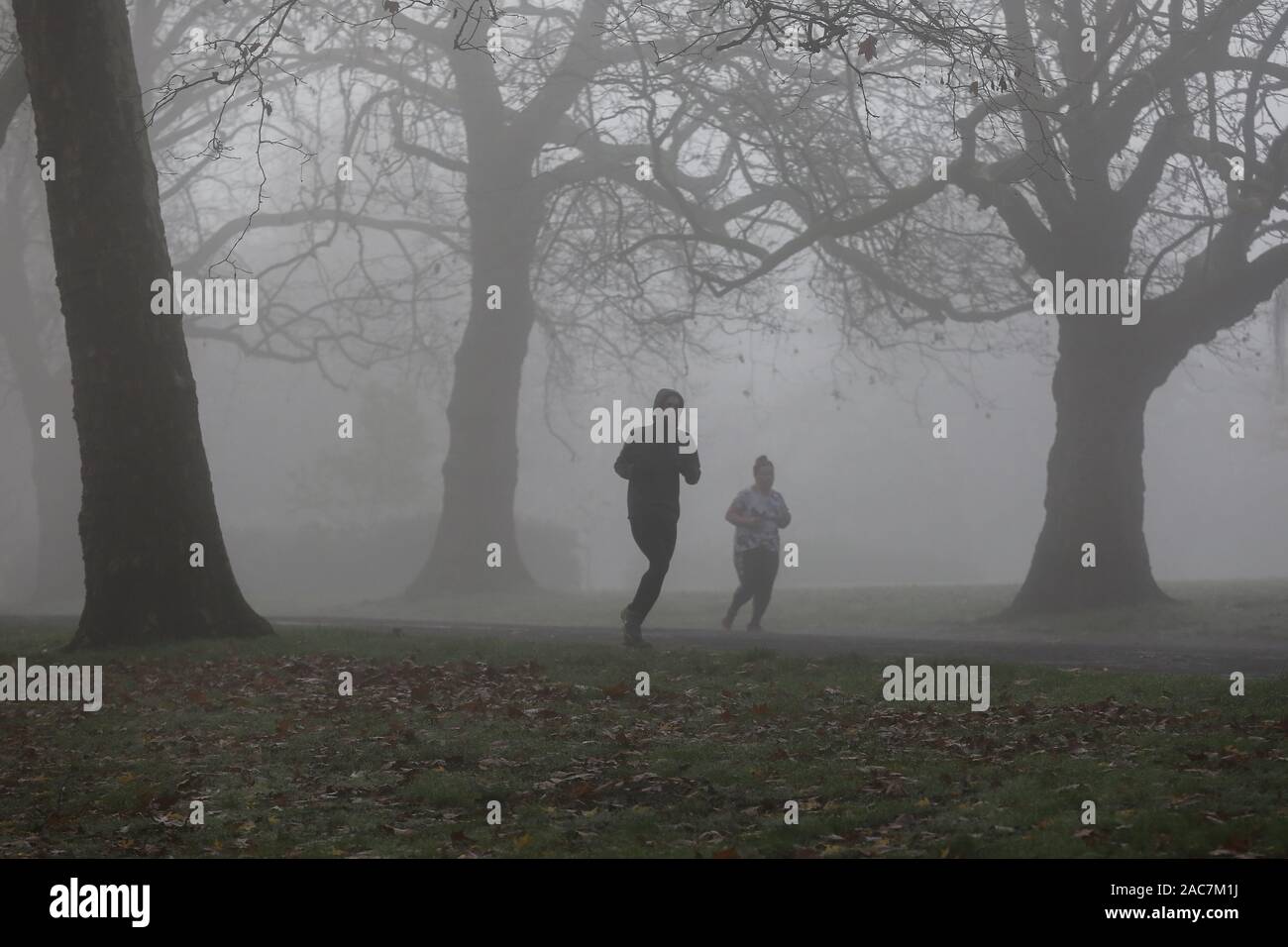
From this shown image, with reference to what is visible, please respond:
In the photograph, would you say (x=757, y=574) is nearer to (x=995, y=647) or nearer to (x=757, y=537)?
(x=757, y=537)

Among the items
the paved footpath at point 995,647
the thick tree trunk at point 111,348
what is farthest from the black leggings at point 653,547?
the thick tree trunk at point 111,348

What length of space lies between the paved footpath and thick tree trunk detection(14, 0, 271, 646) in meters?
2.88

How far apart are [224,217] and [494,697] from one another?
2943 centimetres

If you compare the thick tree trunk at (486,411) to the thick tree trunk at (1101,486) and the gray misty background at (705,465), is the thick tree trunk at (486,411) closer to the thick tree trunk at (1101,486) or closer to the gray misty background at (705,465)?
the gray misty background at (705,465)

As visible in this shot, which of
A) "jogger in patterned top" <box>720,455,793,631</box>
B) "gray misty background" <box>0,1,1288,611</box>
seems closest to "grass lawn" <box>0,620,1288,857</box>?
"jogger in patterned top" <box>720,455,793,631</box>

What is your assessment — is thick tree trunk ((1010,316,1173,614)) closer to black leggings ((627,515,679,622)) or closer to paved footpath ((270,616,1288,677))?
paved footpath ((270,616,1288,677))

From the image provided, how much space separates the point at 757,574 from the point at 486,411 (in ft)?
34.3

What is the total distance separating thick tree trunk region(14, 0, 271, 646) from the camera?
43.0 feet

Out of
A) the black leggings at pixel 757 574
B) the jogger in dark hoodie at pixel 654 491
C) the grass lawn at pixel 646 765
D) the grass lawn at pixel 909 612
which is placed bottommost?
the grass lawn at pixel 646 765

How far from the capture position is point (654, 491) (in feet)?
43.2

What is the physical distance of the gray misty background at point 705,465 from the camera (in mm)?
39969

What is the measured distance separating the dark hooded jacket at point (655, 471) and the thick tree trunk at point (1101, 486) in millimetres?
7485

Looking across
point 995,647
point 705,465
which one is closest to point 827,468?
point 705,465
